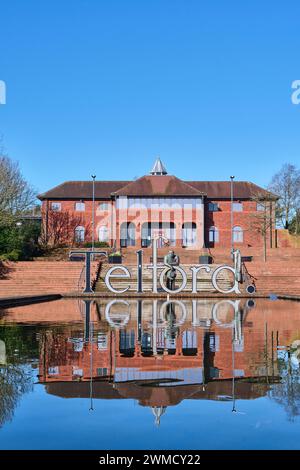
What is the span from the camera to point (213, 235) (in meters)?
63.9

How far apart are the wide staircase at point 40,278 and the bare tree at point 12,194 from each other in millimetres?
6261

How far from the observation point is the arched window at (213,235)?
63831mm

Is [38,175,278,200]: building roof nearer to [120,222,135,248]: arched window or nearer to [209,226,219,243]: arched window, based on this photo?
[120,222,135,248]: arched window

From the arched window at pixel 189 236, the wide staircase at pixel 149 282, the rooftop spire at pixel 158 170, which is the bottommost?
the wide staircase at pixel 149 282

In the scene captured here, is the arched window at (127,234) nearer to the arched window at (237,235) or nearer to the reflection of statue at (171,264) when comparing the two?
the arched window at (237,235)

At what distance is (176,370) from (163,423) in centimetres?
328

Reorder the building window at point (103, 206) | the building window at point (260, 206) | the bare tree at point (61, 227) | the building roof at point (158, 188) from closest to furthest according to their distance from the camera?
the building roof at point (158, 188)
the building window at point (260, 206)
the bare tree at point (61, 227)
the building window at point (103, 206)

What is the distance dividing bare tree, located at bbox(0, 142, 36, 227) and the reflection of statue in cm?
1739

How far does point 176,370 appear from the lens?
9.22m

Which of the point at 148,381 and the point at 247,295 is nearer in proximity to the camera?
the point at 148,381

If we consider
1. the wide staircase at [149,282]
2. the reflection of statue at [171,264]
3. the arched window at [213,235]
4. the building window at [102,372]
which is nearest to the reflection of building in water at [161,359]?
the building window at [102,372]

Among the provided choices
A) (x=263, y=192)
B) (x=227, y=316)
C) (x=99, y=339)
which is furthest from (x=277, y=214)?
(x=99, y=339)

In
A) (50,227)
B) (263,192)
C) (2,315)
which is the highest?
(263,192)

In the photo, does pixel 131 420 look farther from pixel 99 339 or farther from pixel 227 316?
pixel 227 316
